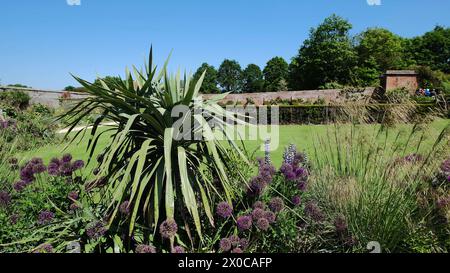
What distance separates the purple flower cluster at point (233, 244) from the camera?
203cm

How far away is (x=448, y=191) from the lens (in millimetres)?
2674

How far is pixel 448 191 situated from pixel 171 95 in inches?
89.2

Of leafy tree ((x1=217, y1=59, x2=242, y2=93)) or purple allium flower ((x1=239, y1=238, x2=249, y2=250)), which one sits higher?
leafy tree ((x1=217, y1=59, x2=242, y2=93))

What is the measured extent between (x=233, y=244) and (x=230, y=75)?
62.1 m

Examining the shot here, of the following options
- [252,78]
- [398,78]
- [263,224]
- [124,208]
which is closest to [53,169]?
[124,208]

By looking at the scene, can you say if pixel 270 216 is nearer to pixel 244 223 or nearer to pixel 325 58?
pixel 244 223

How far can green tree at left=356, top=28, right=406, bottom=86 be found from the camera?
41.6 metres

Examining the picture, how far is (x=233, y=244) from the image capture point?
2.08 meters

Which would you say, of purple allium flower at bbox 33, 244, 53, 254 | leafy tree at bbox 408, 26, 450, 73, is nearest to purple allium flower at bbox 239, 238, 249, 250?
purple allium flower at bbox 33, 244, 53, 254

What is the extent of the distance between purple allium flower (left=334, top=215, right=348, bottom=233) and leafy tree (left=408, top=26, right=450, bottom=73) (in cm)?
4872

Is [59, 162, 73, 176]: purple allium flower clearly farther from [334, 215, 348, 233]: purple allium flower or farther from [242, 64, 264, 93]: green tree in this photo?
[242, 64, 264, 93]: green tree

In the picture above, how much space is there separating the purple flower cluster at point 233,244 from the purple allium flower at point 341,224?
0.65 metres
